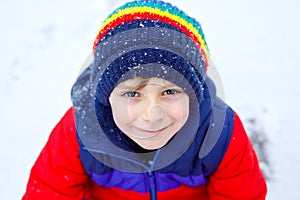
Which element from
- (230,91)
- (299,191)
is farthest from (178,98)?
(230,91)

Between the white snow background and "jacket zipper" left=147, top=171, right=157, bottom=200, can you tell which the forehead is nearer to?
"jacket zipper" left=147, top=171, right=157, bottom=200

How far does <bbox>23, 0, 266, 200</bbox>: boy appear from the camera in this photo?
3.78ft

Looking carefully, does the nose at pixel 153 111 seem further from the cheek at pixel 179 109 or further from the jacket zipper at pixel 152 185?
the jacket zipper at pixel 152 185

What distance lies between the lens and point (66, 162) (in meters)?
1.47

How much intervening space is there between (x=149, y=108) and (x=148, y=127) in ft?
0.25

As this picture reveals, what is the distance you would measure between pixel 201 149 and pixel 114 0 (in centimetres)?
131

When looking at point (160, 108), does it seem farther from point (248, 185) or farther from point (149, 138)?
point (248, 185)

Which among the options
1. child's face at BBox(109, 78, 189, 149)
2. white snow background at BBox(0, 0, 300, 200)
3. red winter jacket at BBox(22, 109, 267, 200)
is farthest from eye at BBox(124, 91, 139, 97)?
white snow background at BBox(0, 0, 300, 200)

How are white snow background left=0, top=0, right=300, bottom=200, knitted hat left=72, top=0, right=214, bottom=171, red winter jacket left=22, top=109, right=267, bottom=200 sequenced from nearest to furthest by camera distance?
knitted hat left=72, top=0, right=214, bottom=171 < red winter jacket left=22, top=109, right=267, bottom=200 < white snow background left=0, top=0, right=300, bottom=200

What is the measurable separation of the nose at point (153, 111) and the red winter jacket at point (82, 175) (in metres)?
0.33

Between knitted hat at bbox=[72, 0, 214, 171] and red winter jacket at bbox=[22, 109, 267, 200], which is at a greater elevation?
knitted hat at bbox=[72, 0, 214, 171]

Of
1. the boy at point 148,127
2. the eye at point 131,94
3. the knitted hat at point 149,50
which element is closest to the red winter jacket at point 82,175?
the boy at point 148,127

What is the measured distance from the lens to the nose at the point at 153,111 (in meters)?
1.17

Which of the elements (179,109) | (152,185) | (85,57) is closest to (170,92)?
(179,109)
